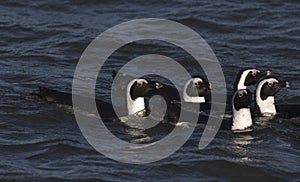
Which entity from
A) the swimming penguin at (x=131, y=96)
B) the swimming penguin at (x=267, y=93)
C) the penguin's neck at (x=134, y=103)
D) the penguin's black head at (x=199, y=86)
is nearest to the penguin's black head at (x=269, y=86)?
the swimming penguin at (x=267, y=93)

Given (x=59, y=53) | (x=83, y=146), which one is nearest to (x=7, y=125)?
(x=83, y=146)

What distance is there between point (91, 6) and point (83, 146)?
9.02 metres

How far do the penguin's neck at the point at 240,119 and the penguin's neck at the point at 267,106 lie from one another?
2.90 feet

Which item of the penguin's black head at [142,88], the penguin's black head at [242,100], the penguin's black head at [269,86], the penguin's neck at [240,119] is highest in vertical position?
the penguin's black head at [142,88]

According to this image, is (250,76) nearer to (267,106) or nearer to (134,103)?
(267,106)

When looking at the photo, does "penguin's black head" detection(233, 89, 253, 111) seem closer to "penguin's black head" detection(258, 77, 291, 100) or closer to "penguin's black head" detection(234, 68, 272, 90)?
"penguin's black head" detection(258, 77, 291, 100)

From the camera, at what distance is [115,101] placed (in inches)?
699

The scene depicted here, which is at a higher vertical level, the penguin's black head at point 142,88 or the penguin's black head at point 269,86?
the penguin's black head at point 142,88

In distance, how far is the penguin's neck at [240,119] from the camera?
52.3ft

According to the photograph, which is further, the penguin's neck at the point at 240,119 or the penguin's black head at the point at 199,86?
the penguin's black head at the point at 199,86

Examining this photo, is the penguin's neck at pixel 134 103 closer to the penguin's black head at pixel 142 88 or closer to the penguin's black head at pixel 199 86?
the penguin's black head at pixel 142 88

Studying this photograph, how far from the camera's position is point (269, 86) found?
55.6ft

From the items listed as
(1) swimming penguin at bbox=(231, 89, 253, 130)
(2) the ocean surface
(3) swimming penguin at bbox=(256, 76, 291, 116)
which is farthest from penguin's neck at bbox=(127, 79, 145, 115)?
(3) swimming penguin at bbox=(256, 76, 291, 116)

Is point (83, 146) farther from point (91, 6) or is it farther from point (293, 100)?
point (91, 6)
